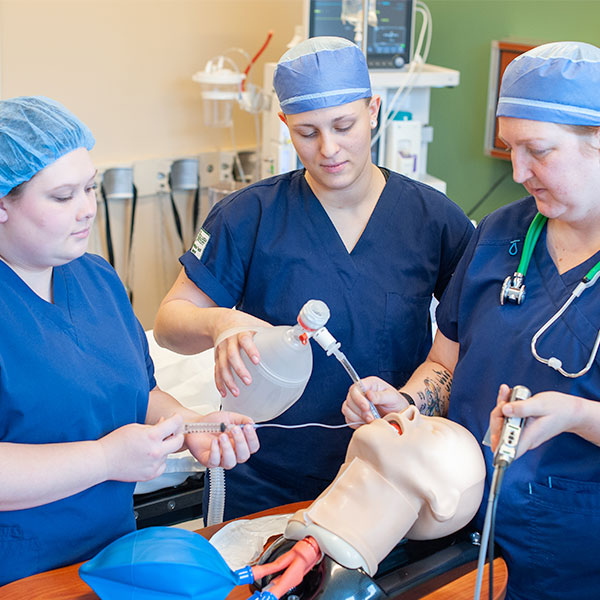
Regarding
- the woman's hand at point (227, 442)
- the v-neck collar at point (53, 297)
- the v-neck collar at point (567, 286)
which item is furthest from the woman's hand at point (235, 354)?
the v-neck collar at point (567, 286)

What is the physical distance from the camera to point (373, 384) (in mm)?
1476

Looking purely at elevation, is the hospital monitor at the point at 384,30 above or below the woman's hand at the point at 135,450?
above

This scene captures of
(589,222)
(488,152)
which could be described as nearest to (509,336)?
(589,222)

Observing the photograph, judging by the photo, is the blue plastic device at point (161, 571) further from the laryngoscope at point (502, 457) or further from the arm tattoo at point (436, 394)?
the arm tattoo at point (436, 394)

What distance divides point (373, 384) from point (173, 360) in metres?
1.18

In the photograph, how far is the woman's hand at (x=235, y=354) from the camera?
1361 millimetres

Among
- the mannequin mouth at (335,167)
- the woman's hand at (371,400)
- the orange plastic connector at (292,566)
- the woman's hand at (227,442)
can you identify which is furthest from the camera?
the mannequin mouth at (335,167)

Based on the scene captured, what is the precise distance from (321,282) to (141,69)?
2.00 metres

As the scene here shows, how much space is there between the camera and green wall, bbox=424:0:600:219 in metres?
3.00

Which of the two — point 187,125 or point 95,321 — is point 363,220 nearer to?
point 95,321

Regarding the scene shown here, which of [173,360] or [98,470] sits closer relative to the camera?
[98,470]

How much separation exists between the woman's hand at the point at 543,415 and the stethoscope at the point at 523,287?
10 cm

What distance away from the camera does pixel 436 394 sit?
4.96 ft

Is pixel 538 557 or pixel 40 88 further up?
pixel 40 88
